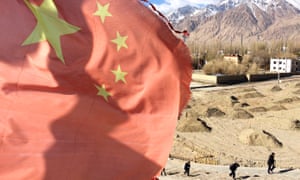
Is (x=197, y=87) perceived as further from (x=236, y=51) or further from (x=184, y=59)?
(x=236, y=51)

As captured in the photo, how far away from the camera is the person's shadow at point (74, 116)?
199 inches

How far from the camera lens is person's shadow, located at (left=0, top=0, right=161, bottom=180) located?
5055 mm

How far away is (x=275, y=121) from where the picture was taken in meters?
33.1

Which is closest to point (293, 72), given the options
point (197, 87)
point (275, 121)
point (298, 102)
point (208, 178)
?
point (197, 87)

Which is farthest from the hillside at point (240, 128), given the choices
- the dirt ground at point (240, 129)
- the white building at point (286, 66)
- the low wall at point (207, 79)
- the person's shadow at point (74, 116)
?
the white building at point (286, 66)

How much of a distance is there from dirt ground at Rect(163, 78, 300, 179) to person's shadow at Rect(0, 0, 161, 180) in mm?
13779

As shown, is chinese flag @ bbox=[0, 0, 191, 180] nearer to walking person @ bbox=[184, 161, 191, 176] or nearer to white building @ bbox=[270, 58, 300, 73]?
walking person @ bbox=[184, 161, 191, 176]

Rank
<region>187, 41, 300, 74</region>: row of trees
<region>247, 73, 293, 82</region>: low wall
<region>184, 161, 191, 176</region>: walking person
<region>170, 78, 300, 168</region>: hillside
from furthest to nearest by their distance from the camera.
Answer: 1. <region>187, 41, 300, 74</region>: row of trees
2. <region>247, 73, 293, 82</region>: low wall
3. <region>170, 78, 300, 168</region>: hillside
4. <region>184, 161, 191, 176</region>: walking person

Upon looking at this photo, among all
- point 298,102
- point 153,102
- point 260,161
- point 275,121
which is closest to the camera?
point 153,102

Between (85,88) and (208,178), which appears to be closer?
(85,88)

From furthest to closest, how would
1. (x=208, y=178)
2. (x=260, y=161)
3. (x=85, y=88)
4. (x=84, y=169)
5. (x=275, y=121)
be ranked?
(x=275, y=121)
(x=260, y=161)
(x=208, y=178)
(x=85, y=88)
(x=84, y=169)

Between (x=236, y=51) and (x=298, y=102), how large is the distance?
6920 centimetres

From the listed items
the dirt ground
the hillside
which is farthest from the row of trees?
the hillside

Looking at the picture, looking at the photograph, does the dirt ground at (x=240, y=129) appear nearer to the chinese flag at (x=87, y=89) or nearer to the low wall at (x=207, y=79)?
the low wall at (x=207, y=79)
